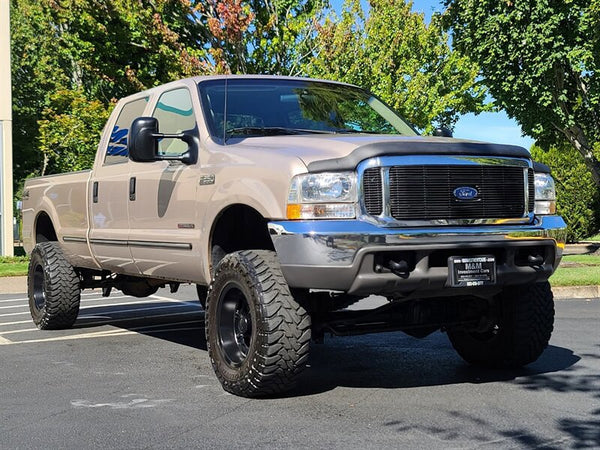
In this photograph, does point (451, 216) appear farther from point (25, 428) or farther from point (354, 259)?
point (25, 428)

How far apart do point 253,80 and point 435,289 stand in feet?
8.46

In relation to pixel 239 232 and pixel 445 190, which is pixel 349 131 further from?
pixel 445 190

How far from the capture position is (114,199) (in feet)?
24.0

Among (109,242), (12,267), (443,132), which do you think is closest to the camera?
(443,132)

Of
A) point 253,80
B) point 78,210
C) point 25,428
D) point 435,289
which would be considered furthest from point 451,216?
point 78,210

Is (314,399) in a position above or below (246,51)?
below

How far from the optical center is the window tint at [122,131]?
746 centimetres

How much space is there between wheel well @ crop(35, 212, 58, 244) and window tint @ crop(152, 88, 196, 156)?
2.87 metres

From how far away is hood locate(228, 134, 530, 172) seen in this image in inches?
196

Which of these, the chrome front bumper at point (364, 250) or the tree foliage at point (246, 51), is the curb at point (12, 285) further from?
the chrome front bumper at point (364, 250)

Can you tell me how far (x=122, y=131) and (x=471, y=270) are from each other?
396 centimetres

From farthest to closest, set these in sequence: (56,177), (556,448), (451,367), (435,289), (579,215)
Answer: (579,215)
(56,177)
(451,367)
(435,289)
(556,448)

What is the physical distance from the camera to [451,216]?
5.21m

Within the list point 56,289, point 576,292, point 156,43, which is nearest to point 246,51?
point 156,43
